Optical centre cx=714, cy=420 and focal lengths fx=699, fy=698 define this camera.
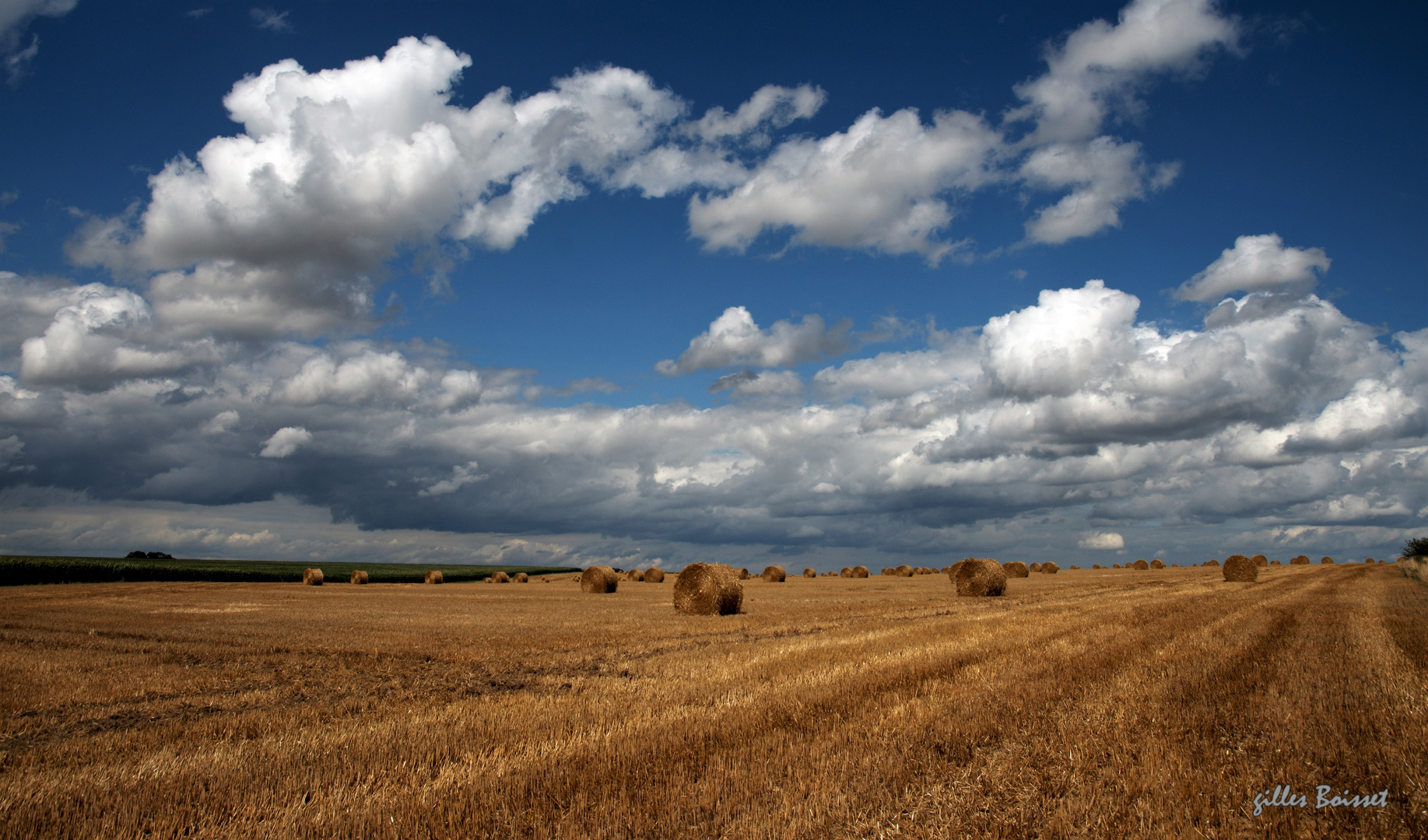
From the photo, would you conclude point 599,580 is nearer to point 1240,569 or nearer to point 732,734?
point 732,734

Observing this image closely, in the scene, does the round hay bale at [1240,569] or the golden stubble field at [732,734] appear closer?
the golden stubble field at [732,734]

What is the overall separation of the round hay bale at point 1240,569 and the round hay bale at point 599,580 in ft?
109

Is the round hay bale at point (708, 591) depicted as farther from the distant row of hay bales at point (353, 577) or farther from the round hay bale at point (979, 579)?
the distant row of hay bales at point (353, 577)

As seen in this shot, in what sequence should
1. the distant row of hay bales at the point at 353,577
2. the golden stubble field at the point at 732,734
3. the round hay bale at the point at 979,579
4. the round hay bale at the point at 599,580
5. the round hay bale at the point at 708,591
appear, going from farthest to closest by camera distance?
the distant row of hay bales at the point at 353,577
the round hay bale at the point at 599,580
the round hay bale at the point at 979,579
the round hay bale at the point at 708,591
the golden stubble field at the point at 732,734

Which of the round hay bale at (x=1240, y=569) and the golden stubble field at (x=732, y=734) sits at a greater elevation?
the golden stubble field at (x=732, y=734)

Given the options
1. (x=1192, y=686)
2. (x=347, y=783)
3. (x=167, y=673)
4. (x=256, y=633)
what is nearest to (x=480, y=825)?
(x=347, y=783)

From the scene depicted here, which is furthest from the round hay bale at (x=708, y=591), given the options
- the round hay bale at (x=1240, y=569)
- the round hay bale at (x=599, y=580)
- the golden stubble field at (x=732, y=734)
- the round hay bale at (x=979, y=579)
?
the round hay bale at (x=1240, y=569)

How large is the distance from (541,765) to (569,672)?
4.80m

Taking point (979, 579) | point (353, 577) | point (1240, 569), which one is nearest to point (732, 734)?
point (979, 579)

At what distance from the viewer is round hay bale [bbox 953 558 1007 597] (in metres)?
29.0

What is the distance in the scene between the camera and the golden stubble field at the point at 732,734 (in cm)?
446

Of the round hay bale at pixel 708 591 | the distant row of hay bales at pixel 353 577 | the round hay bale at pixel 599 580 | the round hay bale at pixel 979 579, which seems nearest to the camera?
the round hay bale at pixel 708 591

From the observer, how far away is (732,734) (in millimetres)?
6262

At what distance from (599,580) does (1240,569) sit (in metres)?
34.4
